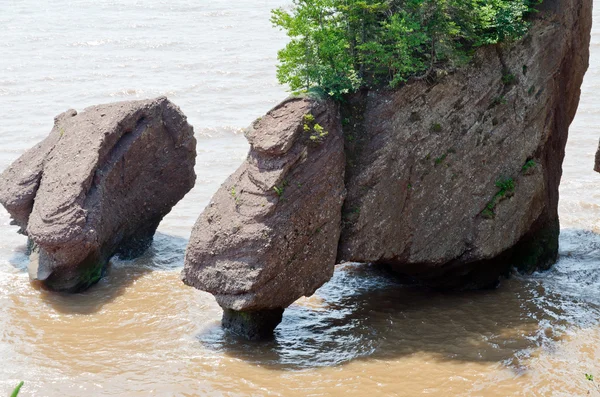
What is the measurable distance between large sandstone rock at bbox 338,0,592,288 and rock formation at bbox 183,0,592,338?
0.7 inches

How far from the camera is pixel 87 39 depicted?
30.3 metres

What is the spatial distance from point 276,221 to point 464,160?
297cm

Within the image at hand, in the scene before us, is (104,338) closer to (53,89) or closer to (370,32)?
(370,32)

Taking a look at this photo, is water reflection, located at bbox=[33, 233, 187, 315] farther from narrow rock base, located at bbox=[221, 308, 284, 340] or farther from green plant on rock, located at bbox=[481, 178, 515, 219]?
green plant on rock, located at bbox=[481, 178, 515, 219]

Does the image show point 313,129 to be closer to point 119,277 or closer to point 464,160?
point 464,160

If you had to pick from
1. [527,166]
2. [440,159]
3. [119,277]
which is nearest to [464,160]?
[440,159]

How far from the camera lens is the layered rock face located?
1280 centimetres

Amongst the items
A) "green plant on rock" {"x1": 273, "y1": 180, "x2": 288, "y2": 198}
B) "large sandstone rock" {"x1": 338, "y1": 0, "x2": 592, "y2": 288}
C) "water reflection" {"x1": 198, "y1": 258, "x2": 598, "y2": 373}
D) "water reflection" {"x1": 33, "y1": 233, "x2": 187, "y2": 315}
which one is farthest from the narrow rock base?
"water reflection" {"x1": 33, "y1": 233, "x2": 187, "y2": 315}

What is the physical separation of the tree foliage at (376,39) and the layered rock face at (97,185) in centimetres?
309

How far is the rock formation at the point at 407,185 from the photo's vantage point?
10938mm

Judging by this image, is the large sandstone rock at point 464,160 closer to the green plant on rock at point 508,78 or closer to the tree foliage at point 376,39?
the green plant on rock at point 508,78

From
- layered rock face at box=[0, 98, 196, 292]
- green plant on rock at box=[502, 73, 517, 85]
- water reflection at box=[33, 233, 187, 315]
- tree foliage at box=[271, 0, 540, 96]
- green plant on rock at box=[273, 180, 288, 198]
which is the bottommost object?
water reflection at box=[33, 233, 187, 315]

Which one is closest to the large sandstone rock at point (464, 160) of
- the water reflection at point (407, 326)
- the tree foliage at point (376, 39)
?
the tree foliage at point (376, 39)

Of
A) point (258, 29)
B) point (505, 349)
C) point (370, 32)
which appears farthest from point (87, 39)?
point (505, 349)
